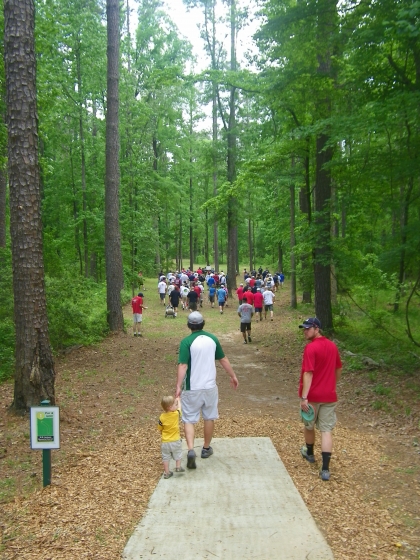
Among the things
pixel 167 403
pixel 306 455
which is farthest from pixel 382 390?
pixel 167 403

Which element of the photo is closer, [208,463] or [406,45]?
[208,463]

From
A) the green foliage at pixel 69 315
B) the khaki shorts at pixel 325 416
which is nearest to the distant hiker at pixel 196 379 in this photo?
the khaki shorts at pixel 325 416

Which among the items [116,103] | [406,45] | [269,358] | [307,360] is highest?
[116,103]

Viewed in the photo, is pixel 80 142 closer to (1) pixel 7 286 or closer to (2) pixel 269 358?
(1) pixel 7 286

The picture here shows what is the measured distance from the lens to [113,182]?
48.6 feet

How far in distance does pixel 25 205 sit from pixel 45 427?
3427mm

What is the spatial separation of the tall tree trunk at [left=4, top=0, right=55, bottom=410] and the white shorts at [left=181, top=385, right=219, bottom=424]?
263 centimetres

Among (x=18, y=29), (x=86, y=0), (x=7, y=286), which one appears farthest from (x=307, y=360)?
(x=86, y=0)

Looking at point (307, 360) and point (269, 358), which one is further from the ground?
point (307, 360)

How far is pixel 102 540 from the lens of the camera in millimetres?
3900

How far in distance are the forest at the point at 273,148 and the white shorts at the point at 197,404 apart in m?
3.02

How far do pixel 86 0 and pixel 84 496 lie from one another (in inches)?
953

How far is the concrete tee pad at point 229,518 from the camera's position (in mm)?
3652

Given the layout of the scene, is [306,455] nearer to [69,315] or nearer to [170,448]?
[170,448]
